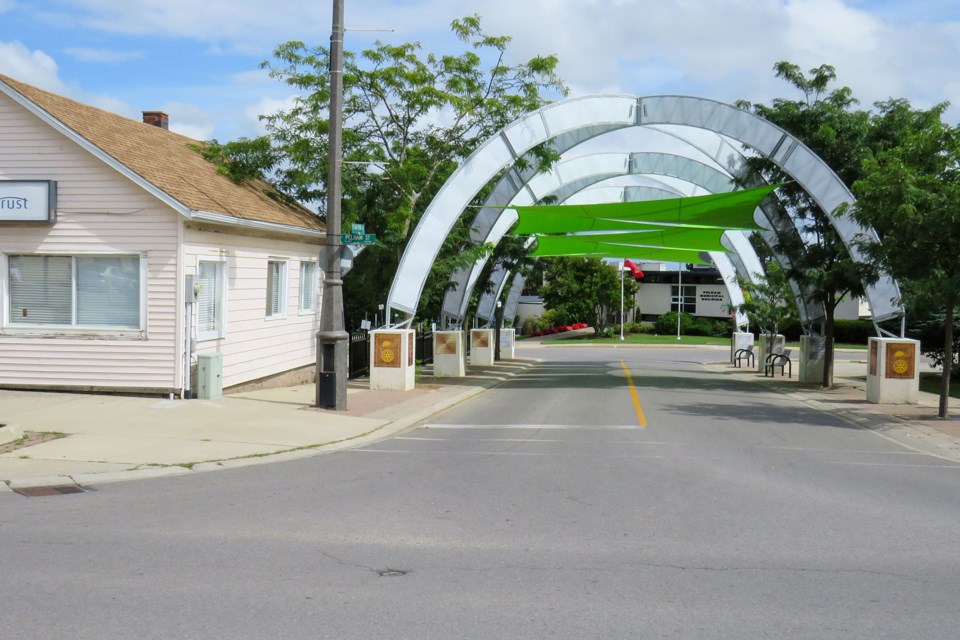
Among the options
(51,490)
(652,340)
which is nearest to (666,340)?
(652,340)

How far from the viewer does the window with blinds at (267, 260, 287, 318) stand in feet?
66.3

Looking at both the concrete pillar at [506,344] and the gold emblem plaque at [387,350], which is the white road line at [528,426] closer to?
the gold emblem plaque at [387,350]

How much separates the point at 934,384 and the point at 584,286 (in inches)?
1429

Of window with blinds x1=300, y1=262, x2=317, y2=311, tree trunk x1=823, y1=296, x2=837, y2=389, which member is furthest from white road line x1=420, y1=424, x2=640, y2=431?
tree trunk x1=823, y1=296, x2=837, y2=389

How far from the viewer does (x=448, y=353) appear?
27078 millimetres

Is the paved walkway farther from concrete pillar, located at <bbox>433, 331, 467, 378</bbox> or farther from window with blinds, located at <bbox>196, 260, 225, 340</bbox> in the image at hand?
concrete pillar, located at <bbox>433, 331, 467, 378</bbox>

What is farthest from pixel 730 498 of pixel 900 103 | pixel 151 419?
pixel 900 103

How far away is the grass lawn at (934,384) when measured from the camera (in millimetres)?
25942

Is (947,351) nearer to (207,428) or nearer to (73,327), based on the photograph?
(207,428)

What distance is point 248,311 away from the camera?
18.6m

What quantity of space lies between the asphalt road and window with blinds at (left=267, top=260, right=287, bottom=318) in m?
8.60

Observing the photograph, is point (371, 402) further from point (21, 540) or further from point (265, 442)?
point (21, 540)

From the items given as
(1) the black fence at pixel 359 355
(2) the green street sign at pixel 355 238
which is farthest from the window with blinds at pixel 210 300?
(1) the black fence at pixel 359 355

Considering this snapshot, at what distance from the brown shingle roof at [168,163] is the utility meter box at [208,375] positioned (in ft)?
8.62
